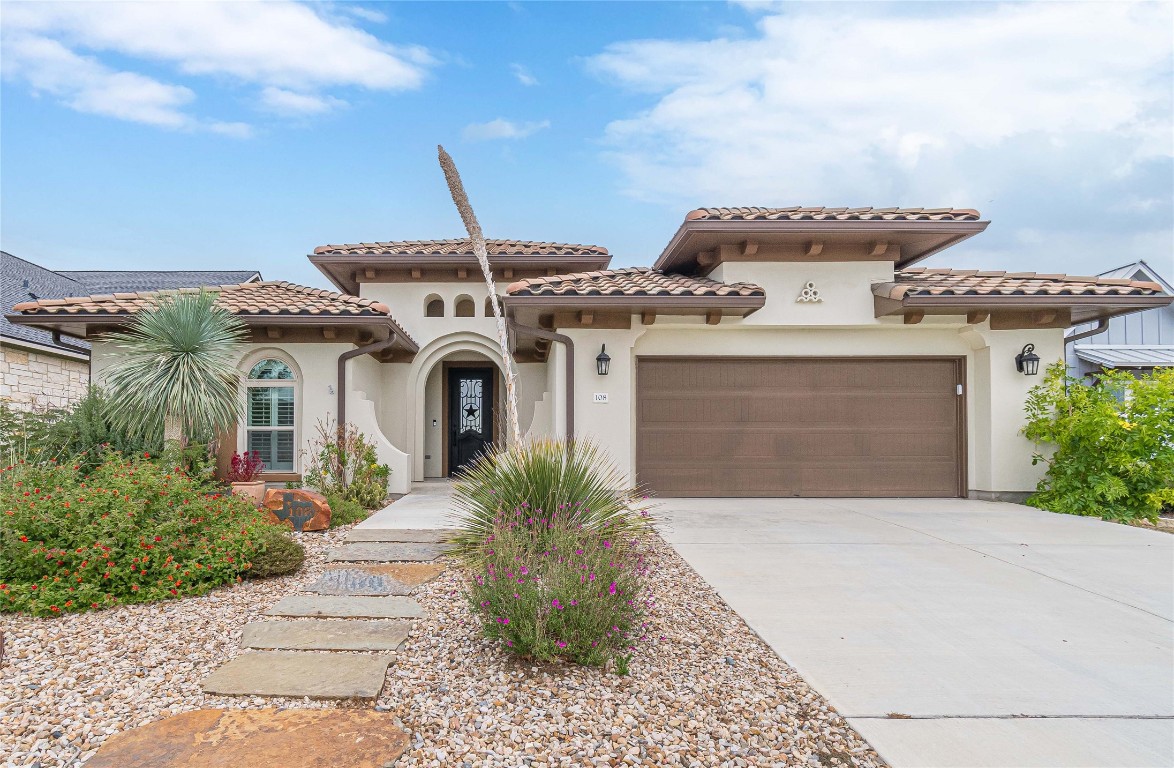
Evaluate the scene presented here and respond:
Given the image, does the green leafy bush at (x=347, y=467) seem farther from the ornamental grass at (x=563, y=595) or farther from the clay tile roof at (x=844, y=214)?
the clay tile roof at (x=844, y=214)

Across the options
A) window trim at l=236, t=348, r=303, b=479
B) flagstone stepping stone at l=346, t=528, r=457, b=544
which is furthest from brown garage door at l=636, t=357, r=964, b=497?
window trim at l=236, t=348, r=303, b=479

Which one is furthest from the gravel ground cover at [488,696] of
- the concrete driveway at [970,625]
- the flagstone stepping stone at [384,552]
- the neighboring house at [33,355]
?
the neighboring house at [33,355]

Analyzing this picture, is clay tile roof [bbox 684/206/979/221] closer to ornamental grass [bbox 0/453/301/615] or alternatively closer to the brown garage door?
the brown garage door

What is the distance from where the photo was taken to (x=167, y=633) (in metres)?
4.04

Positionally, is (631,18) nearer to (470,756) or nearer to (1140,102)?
(1140,102)

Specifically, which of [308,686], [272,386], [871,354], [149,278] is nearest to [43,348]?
[149,278]

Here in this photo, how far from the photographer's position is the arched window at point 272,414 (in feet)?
32.7

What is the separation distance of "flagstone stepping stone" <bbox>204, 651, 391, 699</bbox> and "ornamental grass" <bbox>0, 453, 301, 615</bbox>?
158 centimetres

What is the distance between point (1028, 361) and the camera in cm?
980

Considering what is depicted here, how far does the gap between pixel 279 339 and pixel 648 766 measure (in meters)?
9.07

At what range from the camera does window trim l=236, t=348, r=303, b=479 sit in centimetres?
987

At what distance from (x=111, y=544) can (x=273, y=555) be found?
3.59 ft

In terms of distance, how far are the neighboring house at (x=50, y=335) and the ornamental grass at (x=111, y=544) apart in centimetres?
643

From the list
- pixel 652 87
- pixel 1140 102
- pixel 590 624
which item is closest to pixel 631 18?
pixel 652 87
